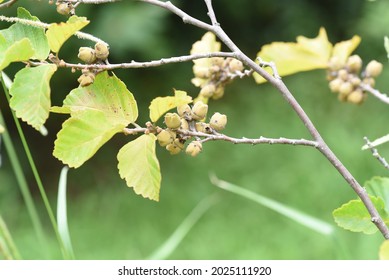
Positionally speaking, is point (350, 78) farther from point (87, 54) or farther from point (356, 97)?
point (87, 54)

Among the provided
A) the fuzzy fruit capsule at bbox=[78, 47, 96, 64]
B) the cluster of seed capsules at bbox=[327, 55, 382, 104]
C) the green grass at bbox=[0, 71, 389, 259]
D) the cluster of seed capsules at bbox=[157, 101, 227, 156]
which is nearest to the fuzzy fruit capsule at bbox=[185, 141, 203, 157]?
the cluster of seed capsules at bbox=[157, 101, 227, 156]

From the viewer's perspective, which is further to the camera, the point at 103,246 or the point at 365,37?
the point at 365,37

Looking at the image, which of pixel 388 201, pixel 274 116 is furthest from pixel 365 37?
pixel 388 201

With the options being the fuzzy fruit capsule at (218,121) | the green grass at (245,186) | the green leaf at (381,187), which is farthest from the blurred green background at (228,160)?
the fuzzy fruit capsule at (218,121)

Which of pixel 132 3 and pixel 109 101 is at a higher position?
pixel 109 101
